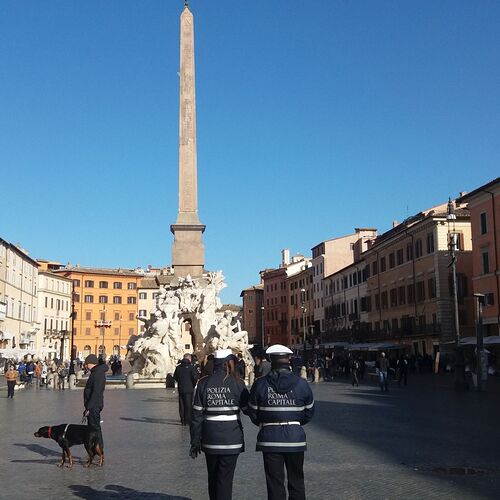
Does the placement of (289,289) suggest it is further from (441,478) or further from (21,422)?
(441,478)

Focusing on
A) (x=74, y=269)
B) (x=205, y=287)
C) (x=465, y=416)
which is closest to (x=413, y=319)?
(x=205, y=287)

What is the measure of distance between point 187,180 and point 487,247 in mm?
17346

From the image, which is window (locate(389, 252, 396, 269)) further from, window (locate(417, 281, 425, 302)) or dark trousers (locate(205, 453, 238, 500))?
dark trousers (locate(205, 453, 238, 500))

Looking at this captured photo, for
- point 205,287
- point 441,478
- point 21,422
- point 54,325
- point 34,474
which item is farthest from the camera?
point 54,325

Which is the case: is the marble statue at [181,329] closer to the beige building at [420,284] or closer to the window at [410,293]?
the beige building at [420,284]

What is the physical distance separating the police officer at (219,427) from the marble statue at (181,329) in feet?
76.5

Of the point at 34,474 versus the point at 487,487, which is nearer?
the point at 487,487

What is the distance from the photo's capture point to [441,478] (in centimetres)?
799

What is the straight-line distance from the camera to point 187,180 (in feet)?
100

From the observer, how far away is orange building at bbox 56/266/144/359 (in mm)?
90625

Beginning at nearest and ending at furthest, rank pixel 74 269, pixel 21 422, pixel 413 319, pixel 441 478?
pixel 441 478 → pixel 21 422 → pixel 413 319 → pixel 74 269

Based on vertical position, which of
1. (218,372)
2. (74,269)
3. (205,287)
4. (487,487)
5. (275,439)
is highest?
(74,269)

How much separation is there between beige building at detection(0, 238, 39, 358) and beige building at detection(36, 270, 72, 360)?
344 centimetres

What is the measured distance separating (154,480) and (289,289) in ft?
274
